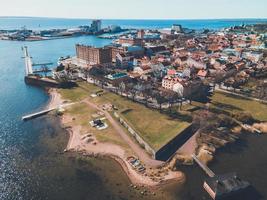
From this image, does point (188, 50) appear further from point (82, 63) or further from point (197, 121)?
point (197, 121)

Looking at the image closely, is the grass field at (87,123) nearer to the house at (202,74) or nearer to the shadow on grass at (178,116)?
the shadow on grass at (178,116)

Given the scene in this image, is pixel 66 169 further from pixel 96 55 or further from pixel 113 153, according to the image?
pixel 96 55

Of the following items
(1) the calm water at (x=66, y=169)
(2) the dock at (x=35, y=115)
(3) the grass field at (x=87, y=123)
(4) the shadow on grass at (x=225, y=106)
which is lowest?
(1) the calm water at (x=66, y=169)

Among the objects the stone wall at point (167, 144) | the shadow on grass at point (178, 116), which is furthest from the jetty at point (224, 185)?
the shadow on grass at point (178, 116)

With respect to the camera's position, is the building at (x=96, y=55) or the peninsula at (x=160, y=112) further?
the building at (x=96, y=55)

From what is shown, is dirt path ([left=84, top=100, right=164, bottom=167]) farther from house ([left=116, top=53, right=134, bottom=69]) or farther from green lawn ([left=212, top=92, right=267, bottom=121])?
house ([left=116, top=53, right=134, bottom=69])

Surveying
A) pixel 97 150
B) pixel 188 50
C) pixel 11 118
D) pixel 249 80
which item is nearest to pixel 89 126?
pixel 97 150
